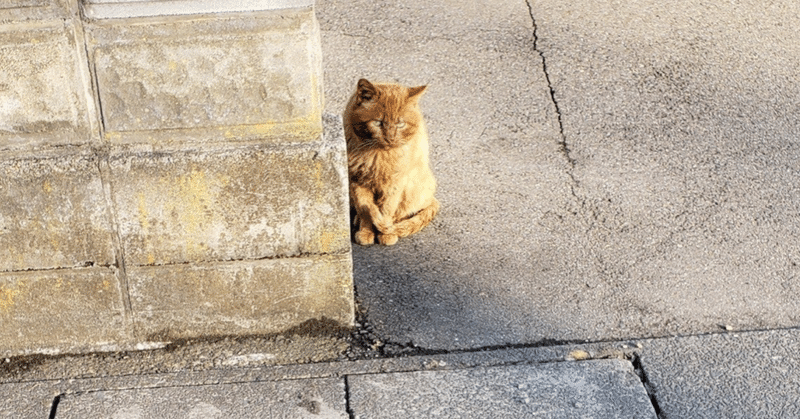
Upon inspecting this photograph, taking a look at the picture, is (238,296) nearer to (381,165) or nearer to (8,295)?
(8,295)

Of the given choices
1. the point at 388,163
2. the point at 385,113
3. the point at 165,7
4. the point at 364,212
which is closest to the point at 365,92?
the point at 385,113

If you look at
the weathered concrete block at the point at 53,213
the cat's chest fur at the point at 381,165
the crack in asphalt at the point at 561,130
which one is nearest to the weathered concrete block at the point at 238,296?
the weathered concrete block at the point at 53,213

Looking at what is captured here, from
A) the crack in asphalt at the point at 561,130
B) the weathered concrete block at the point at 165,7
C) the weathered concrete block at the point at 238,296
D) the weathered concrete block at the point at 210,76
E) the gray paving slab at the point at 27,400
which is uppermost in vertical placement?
the weathered concrete block at the point at 165,7

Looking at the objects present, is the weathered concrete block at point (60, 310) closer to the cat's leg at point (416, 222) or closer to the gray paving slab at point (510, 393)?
the gray paving slab at point (510, 393)

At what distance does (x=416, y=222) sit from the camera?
4.16 metres

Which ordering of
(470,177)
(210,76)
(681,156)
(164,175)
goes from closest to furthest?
(210,76)
(164,175)
(470,177)
(681,156)

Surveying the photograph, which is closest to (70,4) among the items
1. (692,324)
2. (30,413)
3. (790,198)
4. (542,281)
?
(30,413)

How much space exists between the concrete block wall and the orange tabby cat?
25.2 inches

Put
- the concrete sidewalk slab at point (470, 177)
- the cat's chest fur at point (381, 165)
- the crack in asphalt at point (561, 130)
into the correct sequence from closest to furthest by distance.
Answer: the concrete sidewalk slab at point (470, 177) → the cat's chest fur at point (381, 165) → the crack in asphalt at point (561, 130)

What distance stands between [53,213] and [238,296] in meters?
0.69

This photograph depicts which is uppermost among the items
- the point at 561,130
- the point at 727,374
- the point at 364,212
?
the point at 561,130

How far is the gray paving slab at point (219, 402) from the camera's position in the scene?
311 centimetres

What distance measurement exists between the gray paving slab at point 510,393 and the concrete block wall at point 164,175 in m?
0.40

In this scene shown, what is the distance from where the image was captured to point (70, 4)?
2.83 meters
